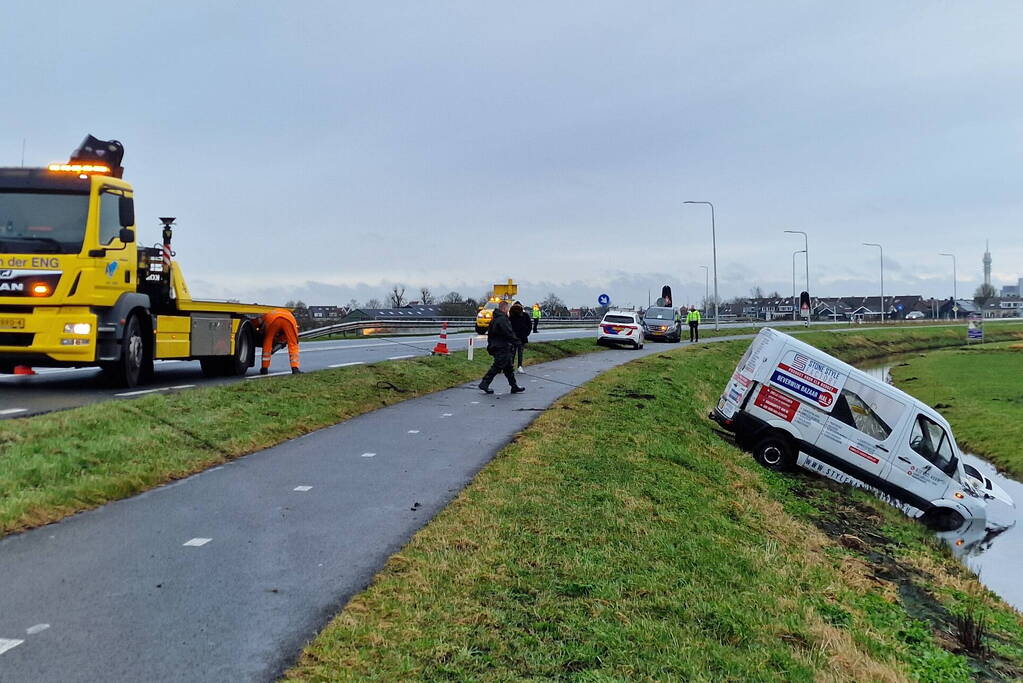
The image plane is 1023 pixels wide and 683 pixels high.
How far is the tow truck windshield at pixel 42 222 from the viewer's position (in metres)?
11.5

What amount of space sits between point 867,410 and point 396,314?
235 ft

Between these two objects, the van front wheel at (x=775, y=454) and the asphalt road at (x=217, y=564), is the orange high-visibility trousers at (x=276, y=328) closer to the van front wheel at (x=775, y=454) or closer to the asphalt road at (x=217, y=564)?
the asphalt road at (x=217, y=564)

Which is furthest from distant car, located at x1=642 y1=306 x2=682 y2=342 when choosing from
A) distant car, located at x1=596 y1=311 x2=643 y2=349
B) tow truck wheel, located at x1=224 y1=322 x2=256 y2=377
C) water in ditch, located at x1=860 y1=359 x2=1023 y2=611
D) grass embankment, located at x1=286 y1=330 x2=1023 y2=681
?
grass embankment, located at x1=286 y1=330 x2=1023 y2=681

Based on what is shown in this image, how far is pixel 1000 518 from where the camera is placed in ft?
45.5

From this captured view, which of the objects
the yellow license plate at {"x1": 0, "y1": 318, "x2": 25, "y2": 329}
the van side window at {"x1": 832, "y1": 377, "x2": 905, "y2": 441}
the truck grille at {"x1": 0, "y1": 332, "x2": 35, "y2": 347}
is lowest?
the van side window at {"x1": 832, "y1": 377, "x2": 905, "y2": 441}

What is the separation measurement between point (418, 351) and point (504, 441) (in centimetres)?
1446

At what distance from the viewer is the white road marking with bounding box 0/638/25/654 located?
13.8ft

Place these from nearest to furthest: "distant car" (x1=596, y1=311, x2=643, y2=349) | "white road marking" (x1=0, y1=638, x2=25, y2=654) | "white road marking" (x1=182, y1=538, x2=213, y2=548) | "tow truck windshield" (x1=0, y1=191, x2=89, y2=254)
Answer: "white road marking" (x1=0, y1=638, x2=25, y2=654) < "white road marking" (x1=182, y1=538, x2=213, y2=548) < "tow truck windshield" (x1=0, y1=191, x2=89, y2=254) < "distant car" (x1=596, y1=311, x2=643, y2=349)

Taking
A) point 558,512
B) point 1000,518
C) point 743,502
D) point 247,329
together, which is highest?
point 247,329

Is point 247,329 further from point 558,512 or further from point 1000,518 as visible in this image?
point 1000,518

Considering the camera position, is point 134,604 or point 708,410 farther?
point 708,410

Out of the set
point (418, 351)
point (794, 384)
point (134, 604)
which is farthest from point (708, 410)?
point (134, 604)

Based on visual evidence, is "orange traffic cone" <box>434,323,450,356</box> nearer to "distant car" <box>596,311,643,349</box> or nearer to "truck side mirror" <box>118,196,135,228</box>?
"truck side mirror" <box>118,196,135,228</box>

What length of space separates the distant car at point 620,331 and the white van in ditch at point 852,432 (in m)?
22.0
